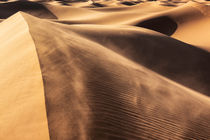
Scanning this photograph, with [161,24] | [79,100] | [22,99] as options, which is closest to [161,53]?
[79,100]

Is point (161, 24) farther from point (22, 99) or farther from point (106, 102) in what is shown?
point (22, 99)

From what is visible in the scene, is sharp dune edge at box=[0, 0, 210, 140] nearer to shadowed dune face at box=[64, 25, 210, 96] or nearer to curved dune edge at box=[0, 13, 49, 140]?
curved dune edge at box=[0, 13, 49, 140]

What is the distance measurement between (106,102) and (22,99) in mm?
920

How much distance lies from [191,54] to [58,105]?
564cm

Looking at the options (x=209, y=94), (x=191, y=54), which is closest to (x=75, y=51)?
(x=209, y=94)

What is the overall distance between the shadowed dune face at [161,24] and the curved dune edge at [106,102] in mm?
8889

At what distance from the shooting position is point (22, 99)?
97.1 inches

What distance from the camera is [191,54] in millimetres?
6961

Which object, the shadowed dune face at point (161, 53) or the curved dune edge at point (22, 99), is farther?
the shadowed dune face at point (161, 53)

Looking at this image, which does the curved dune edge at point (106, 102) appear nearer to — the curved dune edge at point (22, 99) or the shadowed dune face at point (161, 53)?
the curved dune edge at point (22, 99)

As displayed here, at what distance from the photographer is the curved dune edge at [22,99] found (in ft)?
6.74

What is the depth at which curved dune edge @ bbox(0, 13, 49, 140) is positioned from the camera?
2.06 metres

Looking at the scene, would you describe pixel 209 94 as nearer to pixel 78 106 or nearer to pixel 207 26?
A: pixel 78 106

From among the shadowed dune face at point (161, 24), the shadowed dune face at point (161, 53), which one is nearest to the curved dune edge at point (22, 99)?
the shadowed dune face at point (161, 53)
